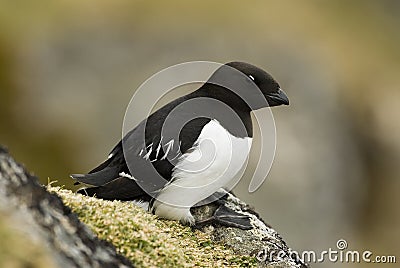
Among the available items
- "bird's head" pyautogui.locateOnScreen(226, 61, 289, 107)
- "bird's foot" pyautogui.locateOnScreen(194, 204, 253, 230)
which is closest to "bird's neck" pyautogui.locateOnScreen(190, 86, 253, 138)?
"bird's head" pyautogui.locateOnScreen(226, 61, 289, 107)

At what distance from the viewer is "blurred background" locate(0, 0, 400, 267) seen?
41.5 feet

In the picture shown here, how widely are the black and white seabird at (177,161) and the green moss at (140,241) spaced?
70 centimetres

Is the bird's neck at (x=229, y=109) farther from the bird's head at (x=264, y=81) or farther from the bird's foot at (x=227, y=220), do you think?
the bird's foot at (x=227, y=220)

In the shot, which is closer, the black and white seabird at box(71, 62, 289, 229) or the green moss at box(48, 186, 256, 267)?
the green moss at box(48, 186, 256, 267)

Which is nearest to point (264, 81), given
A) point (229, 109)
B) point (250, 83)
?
point (250, 83)

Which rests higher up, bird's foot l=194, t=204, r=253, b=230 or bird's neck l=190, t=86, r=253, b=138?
bird's neck l=190, t=86, r=253, b=138

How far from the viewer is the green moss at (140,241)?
421 centimetres

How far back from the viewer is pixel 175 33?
14.6m

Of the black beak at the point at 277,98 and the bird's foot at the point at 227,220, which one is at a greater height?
the black beak at the point at 277,98

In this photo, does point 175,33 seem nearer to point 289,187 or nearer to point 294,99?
point 294,99

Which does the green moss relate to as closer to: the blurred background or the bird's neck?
the bird's neck

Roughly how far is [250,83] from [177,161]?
1119 millimetres

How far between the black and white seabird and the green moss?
0.70 metres

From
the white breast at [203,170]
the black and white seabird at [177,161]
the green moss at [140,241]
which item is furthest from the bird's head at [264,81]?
the green moss at [140,241]
